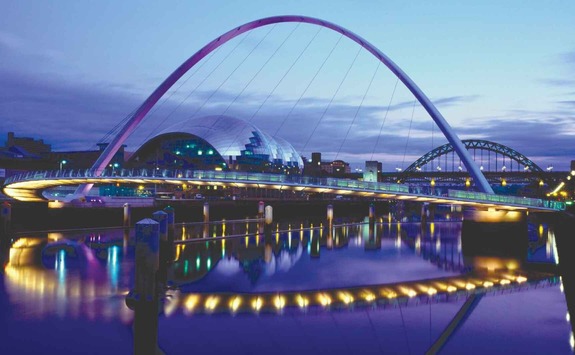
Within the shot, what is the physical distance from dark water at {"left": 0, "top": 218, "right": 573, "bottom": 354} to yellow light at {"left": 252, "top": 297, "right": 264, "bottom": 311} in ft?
3.06

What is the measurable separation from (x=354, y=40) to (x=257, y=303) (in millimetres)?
34823

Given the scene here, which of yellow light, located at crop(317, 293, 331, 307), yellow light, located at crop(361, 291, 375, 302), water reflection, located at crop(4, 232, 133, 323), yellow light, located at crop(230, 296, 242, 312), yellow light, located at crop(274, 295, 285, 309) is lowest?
yellow light, located at crop(361, 291, 375, 302)

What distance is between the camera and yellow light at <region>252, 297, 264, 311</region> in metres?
20.3

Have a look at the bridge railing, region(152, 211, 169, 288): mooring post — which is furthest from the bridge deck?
region(152, 211, 169, 288): mooring post

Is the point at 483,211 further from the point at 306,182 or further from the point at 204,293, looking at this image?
the point at 204,293

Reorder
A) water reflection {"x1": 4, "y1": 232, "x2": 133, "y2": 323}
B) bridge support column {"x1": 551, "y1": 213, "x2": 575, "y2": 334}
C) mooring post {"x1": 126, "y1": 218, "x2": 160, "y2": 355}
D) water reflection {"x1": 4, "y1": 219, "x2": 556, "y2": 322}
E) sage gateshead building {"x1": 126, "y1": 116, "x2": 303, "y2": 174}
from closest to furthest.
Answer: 1. mooring post {"x1": 126, "y1": 218, "x2": 160, "y2": 355}
2. water reflection {"x1": 4, "y1": 232, "x2": 133, "y2": 323}
3. water reflection {"x1": 4, "y1": 219, "x2": 556, "y2": 322}
4. bridge support column {"x1": 551, "y1": 213, "x2": 575, "y2": 334}
5. sage gateshead building {"x1": 126, "y1": 116, "x2": 303, "y2": 174}

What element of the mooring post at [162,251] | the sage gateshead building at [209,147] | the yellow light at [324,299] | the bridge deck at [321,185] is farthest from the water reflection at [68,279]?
the sage gateshead building at [209,147]

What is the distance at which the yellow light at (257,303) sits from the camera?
66.5ft

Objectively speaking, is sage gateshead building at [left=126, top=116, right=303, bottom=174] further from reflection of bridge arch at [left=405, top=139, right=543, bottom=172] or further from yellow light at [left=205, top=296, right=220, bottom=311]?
yellow light at [left=205, top=296, right=220, bottom=311]

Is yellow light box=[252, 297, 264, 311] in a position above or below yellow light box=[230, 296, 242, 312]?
below

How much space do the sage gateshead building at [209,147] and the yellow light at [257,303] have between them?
74435 mm

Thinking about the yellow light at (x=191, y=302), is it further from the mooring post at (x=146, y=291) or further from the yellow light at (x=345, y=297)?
the yellow light at (x=345, y=297)

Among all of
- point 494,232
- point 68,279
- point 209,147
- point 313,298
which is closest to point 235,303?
point 313,298

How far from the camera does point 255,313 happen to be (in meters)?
19.3
